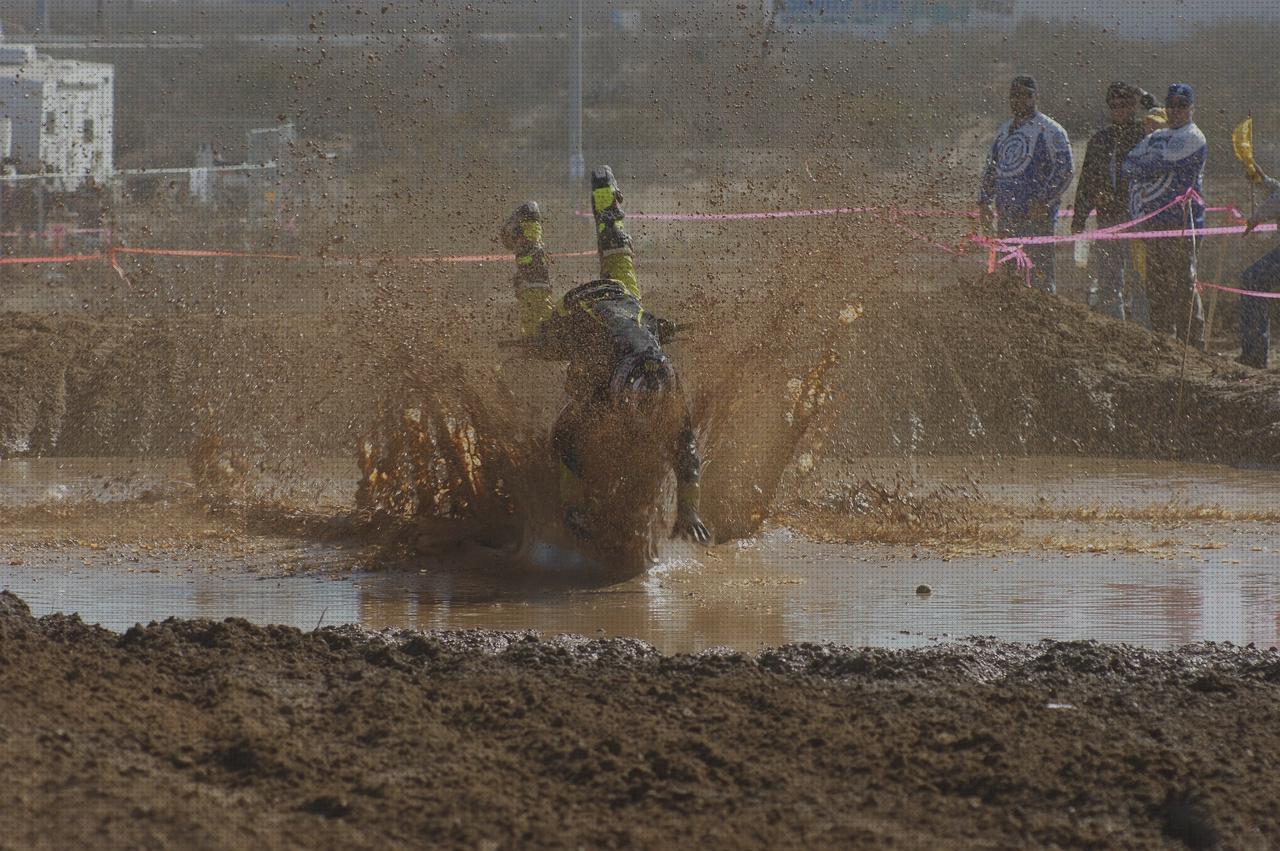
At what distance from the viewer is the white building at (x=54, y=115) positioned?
981 inches

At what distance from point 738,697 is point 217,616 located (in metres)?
3.37

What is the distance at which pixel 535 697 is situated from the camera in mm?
5801

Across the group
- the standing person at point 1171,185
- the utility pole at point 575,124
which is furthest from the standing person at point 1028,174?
the utility pole at point 575,124

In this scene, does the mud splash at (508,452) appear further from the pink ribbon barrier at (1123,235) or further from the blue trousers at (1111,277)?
the blue trousers at (1111,277)

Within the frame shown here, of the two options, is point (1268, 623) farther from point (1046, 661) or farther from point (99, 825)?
point (99, 825)

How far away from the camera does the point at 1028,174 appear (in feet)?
53.3

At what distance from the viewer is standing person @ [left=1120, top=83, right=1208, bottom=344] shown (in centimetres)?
1573

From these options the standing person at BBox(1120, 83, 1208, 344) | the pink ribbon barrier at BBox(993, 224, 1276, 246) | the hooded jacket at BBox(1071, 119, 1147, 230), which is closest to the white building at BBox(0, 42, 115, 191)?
the pink ribbon barrier at BBox(993, 224, 1276, 246)

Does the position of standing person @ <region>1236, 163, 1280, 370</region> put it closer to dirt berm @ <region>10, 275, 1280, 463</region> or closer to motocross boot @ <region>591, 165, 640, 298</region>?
dirt berm @ <region>10, 275, 1280, 463</region>

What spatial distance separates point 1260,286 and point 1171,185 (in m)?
1.48

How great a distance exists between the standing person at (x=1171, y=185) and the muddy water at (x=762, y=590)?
214 inches

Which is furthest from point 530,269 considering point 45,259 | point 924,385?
point 45,259

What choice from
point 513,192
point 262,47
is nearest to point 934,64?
point 513,192

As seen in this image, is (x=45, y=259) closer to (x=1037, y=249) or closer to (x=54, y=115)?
(x=54, y=115)
